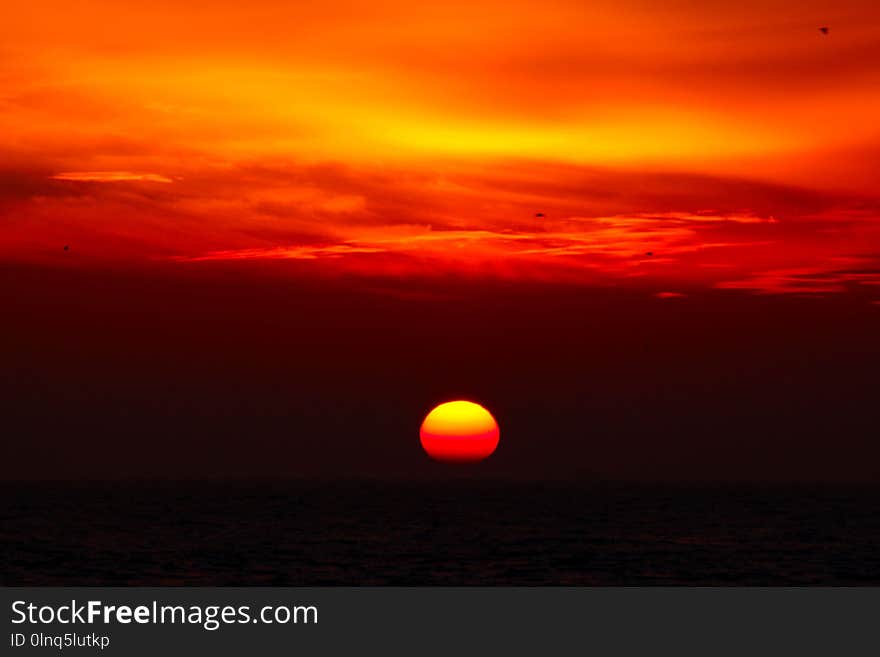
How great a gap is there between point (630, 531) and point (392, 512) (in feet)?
178

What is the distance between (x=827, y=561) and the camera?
110000 mm

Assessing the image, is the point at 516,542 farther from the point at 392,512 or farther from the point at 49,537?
the point at 392,512

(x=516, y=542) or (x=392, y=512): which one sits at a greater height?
(x=392, y=512)

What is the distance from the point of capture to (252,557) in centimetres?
10931

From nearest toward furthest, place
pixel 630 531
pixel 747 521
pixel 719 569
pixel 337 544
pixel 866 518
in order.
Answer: pixel 719 569, pixel 337 544, pixel 630 531, pixel 747 521, pixel 866 518

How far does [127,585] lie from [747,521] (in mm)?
100999

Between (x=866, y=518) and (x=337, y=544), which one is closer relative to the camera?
(x=337, y=544)
